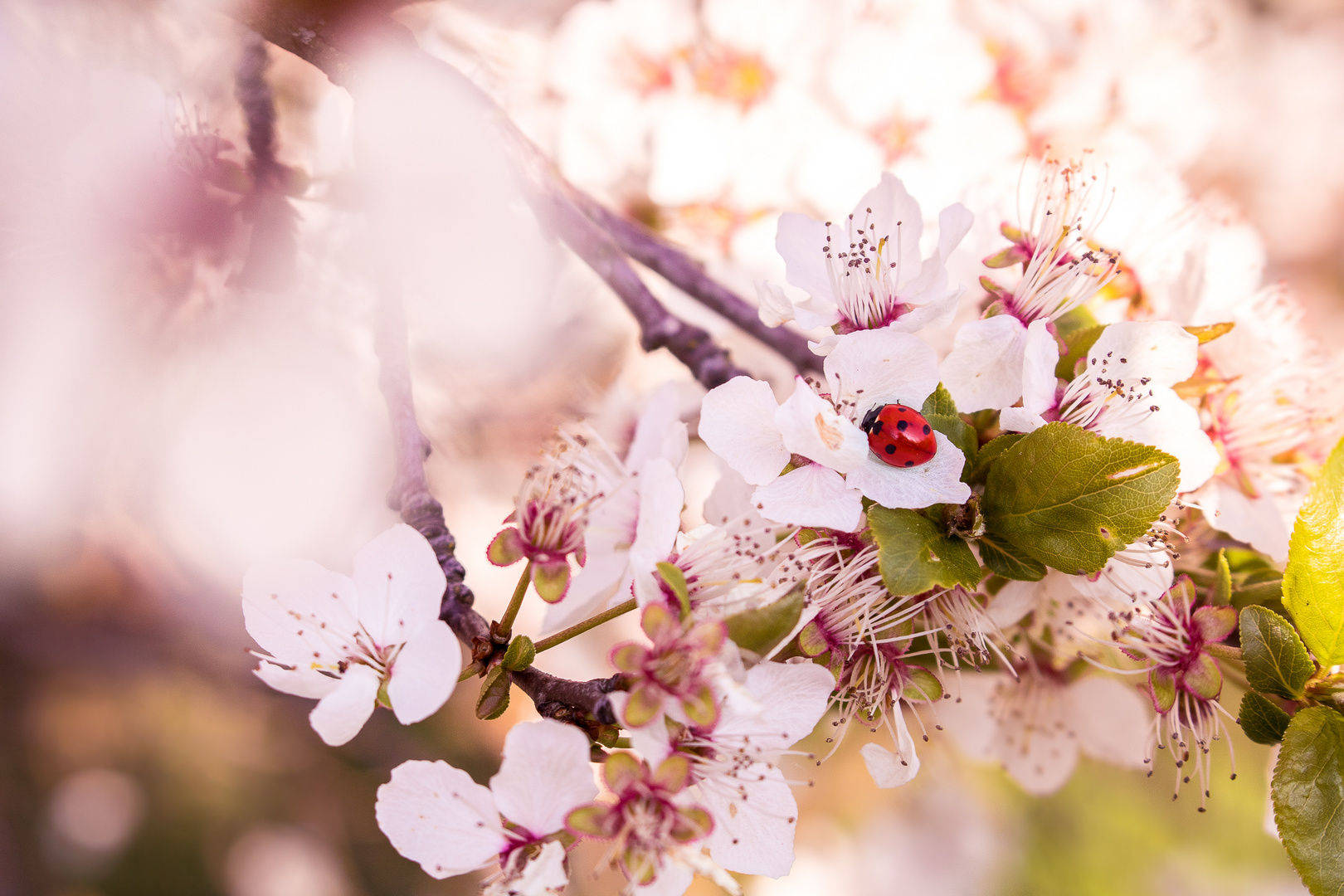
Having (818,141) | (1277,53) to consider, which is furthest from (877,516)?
(1277,53)

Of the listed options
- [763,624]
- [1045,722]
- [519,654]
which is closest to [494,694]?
[519,654]

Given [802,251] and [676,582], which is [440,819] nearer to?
[676,582]

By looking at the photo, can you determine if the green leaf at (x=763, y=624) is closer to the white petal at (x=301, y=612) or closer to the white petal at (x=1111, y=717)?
the white petal at (x=301, y=612)

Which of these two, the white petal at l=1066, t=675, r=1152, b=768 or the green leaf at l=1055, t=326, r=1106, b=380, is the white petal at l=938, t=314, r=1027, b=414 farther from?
the white petal at l=1066, t=675, r=1152, b=768

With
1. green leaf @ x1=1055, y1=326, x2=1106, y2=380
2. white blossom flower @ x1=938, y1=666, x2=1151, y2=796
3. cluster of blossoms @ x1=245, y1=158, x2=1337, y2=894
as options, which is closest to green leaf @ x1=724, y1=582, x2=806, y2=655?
cluster of blossoms @ x1=245, y1=158, x2=1337, y2=894

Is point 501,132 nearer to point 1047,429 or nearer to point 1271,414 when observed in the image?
point 1047,429

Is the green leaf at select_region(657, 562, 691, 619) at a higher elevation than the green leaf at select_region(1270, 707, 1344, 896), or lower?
higher
